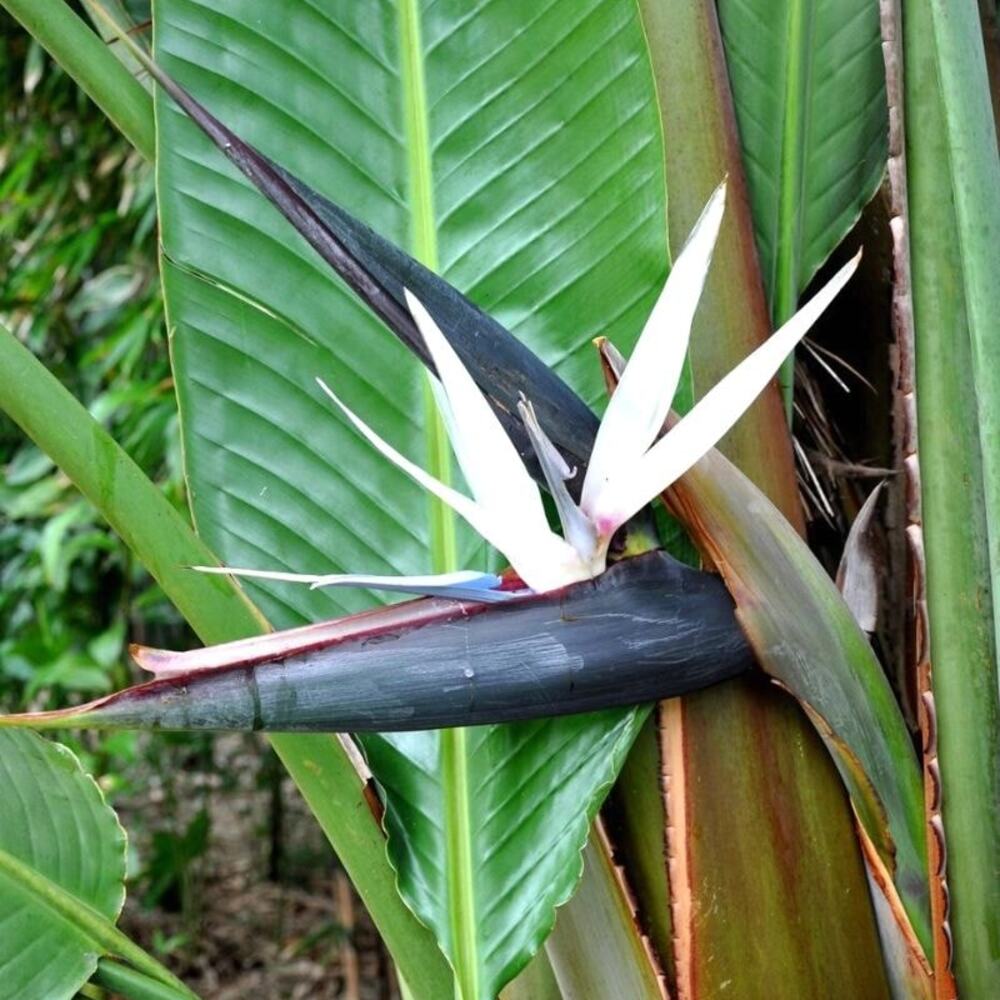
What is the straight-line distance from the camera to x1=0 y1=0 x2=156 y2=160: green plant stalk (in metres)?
0.45

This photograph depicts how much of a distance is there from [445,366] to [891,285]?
265 mm

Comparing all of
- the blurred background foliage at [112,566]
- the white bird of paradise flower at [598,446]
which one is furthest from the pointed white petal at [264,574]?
the blurred background foliage at [112,566]

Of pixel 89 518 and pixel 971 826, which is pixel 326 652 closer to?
pixel 971 826

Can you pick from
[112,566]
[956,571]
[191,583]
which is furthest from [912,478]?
[112,566]

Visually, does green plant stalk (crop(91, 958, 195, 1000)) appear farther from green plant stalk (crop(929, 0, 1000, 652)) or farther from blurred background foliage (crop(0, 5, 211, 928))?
blurred background foliage (crop(0, 5, 211, 928))

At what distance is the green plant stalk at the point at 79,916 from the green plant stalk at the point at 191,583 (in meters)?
0.11

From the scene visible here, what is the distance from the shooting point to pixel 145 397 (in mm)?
1224

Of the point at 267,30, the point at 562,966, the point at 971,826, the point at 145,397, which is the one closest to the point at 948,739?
the point at 971,826

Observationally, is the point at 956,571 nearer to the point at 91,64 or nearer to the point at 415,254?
the point at 415,254

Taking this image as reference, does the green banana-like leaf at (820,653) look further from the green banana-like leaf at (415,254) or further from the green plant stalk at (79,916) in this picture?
the green plant stalk at (79,916)

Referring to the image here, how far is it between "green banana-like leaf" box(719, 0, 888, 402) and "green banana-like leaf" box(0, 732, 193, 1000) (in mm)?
370

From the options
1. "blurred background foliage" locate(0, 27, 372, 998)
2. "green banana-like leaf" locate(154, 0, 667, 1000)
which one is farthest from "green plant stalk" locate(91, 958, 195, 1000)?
"blurred background foliage" locate(0, 27, 372, 998)

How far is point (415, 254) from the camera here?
0.46 meters

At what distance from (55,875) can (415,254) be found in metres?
0.31
